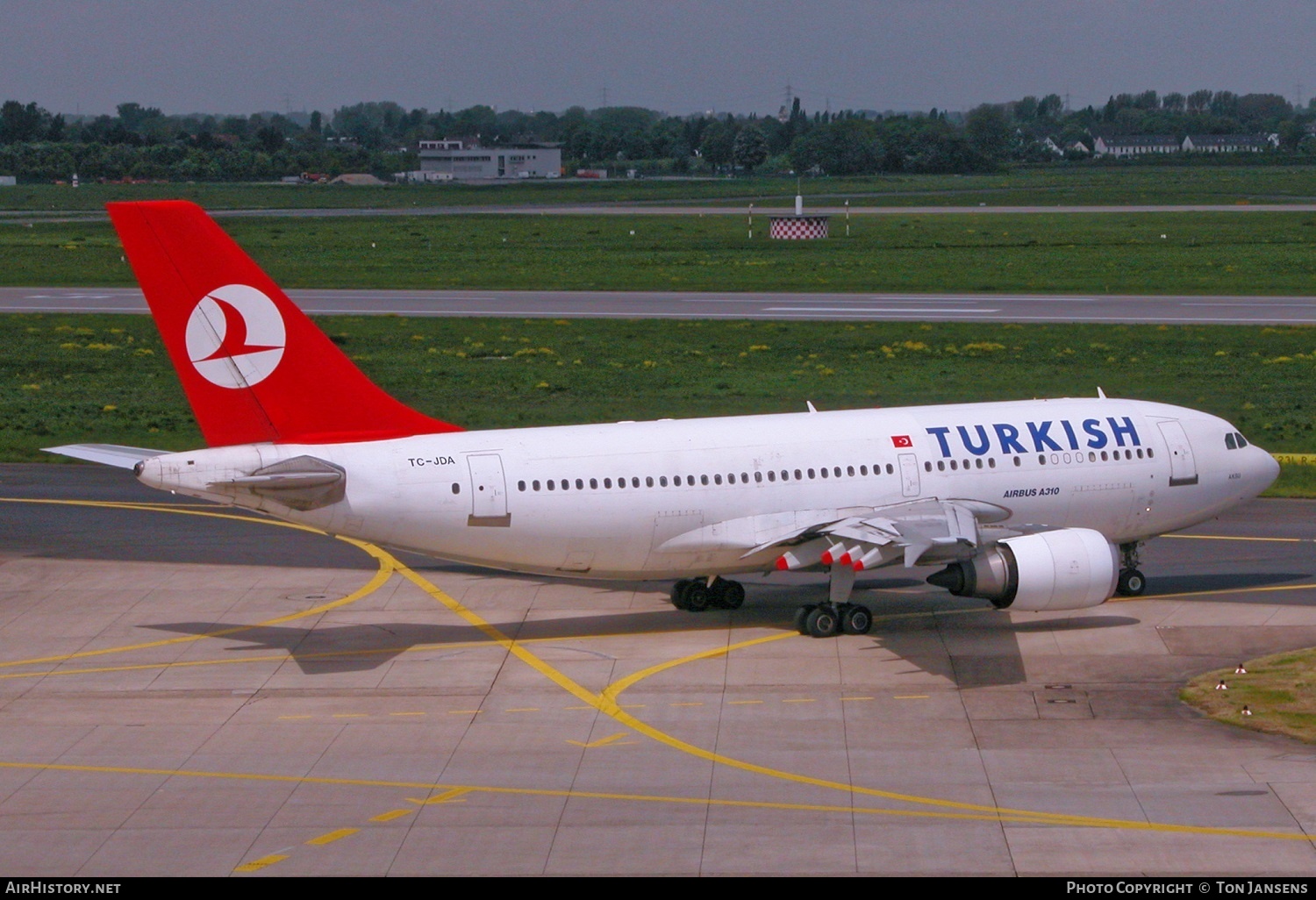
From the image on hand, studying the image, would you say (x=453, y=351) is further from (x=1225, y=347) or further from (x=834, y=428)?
(x=834, y=428)

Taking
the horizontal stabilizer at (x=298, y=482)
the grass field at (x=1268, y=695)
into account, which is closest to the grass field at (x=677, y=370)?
the grass field at (x=1268, y=695)

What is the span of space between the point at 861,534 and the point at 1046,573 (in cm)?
389

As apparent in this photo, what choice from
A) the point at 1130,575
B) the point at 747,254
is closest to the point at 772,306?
the point at 747,254

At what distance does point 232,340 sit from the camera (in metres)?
31.7

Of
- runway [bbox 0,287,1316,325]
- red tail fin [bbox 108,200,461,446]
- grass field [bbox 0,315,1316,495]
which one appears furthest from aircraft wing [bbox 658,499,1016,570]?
runway [bbox 0,287,1316,325]

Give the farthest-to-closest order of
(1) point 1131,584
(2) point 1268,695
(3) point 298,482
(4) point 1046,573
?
(1) point 1131,584
(4) point 1046,573
(3) point 298,482
(2) point 1268,695

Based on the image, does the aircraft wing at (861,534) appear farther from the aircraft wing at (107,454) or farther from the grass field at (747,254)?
the grass field at (747,254)

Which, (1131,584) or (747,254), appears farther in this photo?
(747,254)

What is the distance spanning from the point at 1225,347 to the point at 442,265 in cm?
6098

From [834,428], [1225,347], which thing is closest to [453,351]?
[1225,347]

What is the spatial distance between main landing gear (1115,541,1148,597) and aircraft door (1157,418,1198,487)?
191 cm

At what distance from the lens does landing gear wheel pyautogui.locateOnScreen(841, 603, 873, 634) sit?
35.2 meters

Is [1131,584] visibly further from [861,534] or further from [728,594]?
[728,594]

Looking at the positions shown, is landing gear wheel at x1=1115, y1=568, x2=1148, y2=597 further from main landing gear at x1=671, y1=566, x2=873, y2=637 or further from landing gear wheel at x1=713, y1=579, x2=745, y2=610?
landing gear wheel at x1=713, y1=579, x2=745, y2=610
